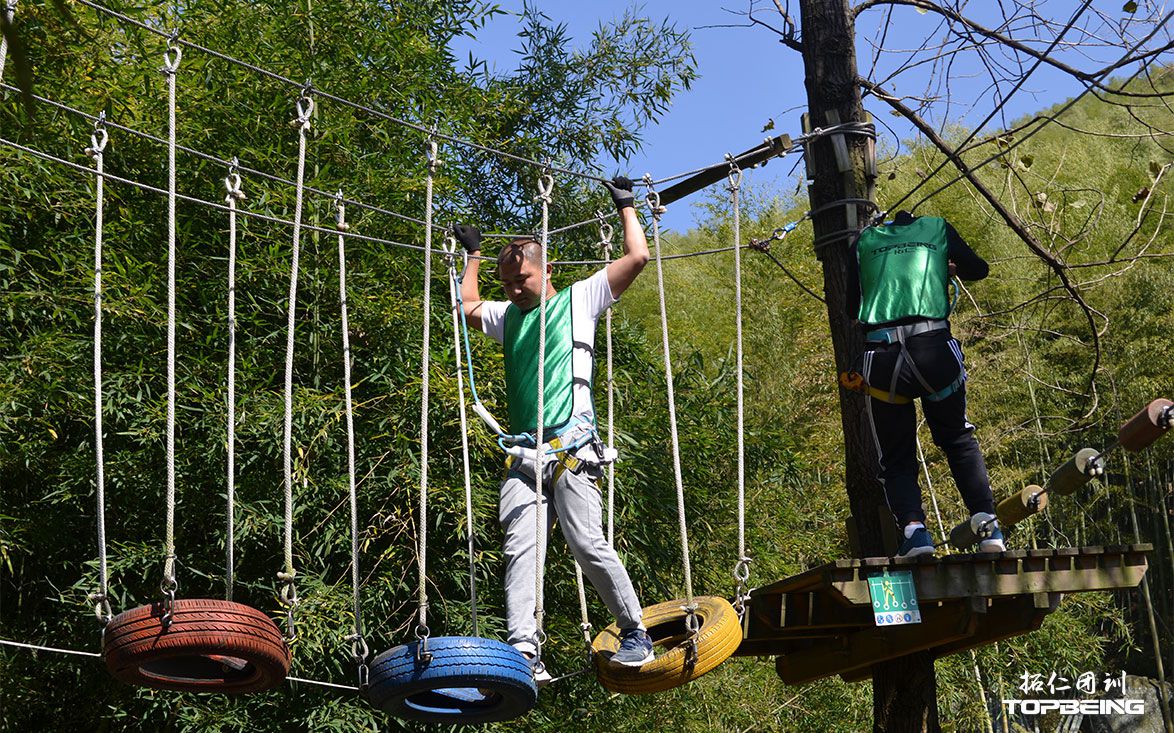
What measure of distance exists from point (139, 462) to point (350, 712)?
1430 mm

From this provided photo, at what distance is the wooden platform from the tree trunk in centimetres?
13

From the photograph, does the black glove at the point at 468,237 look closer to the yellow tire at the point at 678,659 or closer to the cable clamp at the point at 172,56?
the cable clamp at the point at 172,56

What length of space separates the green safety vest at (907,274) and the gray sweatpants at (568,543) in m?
1.08

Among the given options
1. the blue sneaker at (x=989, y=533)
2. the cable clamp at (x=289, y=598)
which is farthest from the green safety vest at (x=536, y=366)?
the blue sneaker at (x=989, y=533)

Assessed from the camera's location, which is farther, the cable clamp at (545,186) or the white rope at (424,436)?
the cable clamp at (545,186)

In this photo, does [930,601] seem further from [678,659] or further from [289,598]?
[289,598]

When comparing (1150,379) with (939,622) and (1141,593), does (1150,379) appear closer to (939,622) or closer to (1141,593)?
(1141,593)

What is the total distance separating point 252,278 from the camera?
19.4 ft

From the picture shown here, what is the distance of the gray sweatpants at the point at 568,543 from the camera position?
3.15 metres

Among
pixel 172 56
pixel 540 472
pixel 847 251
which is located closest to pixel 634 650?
pixel 540 472

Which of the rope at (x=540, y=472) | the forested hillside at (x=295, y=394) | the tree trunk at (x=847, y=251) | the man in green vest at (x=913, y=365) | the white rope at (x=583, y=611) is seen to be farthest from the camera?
the forested hillside at (x=295, y=394)

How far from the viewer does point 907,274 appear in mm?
3703

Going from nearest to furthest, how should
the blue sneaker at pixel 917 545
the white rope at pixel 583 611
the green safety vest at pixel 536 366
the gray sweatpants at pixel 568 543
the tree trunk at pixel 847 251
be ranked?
the gray sweatpants at pixel 568 543 → the green safety vest at pixel 536 366 → the white rope at pixel 583 611 → the blue sneaker at pixel 917 545 → the tree trunk at pixel 847 251

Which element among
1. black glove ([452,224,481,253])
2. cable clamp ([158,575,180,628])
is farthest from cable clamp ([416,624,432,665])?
black glove ([452,224,481,253])
